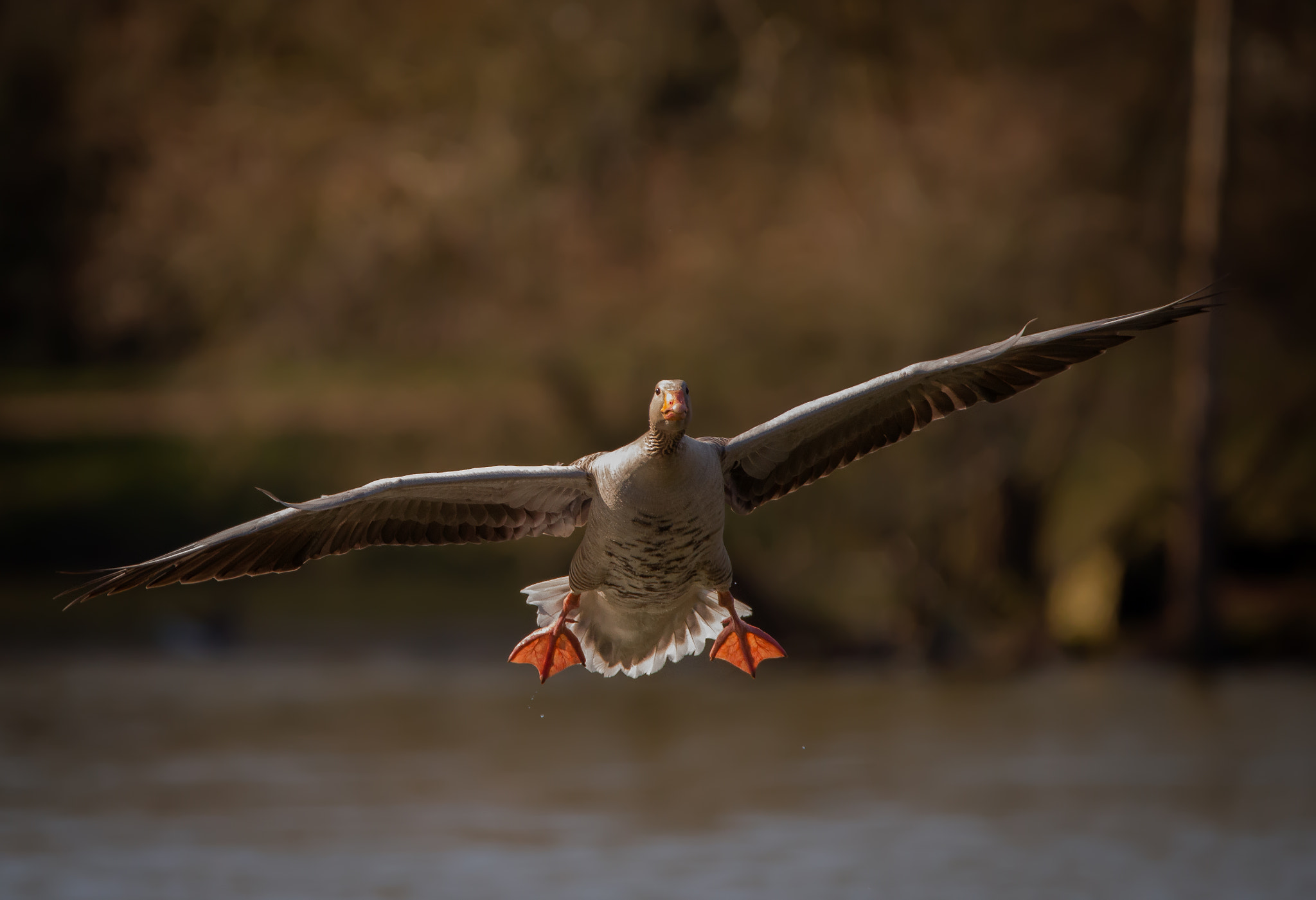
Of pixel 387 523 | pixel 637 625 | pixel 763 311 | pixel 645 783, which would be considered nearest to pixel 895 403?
pixel 637 625

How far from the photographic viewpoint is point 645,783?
14992 millimetres

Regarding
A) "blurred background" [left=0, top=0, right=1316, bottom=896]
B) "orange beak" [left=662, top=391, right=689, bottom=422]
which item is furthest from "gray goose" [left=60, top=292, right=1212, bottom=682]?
"blurred background" [left=0, top=0, right=1316, bottom=896]

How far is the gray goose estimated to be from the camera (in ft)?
23.4

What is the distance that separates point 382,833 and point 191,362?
321 inches

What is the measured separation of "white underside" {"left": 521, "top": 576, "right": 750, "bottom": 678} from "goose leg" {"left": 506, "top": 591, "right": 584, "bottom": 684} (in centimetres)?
5

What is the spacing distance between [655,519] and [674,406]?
542 millimetres

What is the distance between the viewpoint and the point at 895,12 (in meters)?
20.5

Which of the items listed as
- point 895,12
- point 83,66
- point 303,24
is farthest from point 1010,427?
point 83,66

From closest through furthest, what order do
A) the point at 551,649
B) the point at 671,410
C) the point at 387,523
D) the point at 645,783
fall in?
the point at 671,410 → the point at 387,523 → the point at 551,649 → the point at 645,783

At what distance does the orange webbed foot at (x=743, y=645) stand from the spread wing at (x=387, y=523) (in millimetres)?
867

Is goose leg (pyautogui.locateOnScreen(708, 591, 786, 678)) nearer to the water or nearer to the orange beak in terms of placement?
the orange beak

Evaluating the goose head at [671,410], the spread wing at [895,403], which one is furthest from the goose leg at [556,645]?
the goose head at [671,410]

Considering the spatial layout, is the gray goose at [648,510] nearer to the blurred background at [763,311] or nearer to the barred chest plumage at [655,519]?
the barred chest plumage at [655,519]

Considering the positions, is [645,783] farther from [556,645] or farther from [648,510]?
[648,510]
